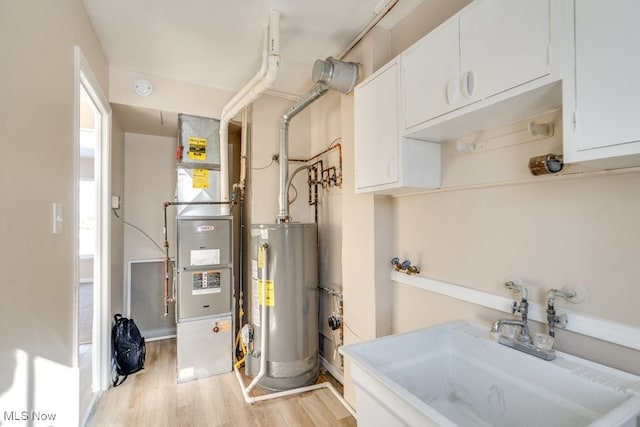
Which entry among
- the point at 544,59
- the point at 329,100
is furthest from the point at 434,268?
the point at 329,100

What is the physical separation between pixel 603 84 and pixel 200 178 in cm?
275

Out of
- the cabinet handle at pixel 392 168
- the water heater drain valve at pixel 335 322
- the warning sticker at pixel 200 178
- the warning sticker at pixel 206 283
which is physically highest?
the warning sticker at pixel 200 178

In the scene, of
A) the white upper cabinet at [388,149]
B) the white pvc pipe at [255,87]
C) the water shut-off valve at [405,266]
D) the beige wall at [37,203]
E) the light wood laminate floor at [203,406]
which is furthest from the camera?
the light wood laminate floor at [203,406]

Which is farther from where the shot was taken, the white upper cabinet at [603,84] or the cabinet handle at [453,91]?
the cabinet handle at [453,91]

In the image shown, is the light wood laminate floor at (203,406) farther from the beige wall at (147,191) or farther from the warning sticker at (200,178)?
the warning sticker at (200,178)

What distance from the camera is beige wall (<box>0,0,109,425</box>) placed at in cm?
98

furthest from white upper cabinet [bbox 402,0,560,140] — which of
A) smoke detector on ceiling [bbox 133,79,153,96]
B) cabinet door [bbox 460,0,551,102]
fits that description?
smoke detector on ceiling [bbox 133,79,153,96]

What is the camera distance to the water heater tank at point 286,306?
7.65 feet

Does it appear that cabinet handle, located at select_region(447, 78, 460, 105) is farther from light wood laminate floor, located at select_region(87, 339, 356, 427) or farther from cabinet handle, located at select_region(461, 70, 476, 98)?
light wood laminate floor, located at select_region(87, 339, 356, 427)

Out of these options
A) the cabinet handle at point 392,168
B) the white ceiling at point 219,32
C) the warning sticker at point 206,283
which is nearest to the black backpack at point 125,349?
the warning sticker at point 206,283

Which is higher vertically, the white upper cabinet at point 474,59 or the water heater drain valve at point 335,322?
the white upper cabinet at point 474,59

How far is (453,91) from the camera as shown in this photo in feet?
3.86

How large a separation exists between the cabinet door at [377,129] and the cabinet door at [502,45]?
1.36 feet

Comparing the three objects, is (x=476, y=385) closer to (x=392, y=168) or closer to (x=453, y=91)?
(x=392, y=168)
